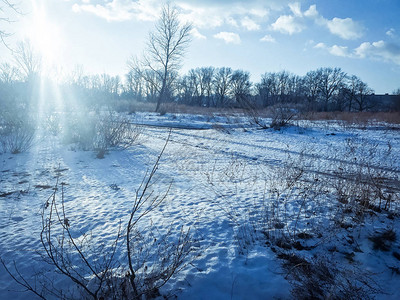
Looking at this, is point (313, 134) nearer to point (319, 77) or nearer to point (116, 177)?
point (116, 177)

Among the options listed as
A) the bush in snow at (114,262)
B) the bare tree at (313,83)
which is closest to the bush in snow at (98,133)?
the bush in snow at (114,262)

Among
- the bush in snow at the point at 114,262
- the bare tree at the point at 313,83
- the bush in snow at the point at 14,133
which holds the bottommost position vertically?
the bush in snow at the point at 114,262

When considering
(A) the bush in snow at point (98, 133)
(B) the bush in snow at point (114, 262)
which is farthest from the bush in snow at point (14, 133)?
(B) the bush in snow at point (114, 262)

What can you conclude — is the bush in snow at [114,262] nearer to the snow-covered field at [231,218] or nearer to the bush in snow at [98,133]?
the snow-covered field at [231,218]

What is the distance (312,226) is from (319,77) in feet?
218

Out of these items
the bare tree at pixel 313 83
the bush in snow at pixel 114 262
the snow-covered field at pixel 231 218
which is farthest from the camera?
the bare tree at pixel 313 83

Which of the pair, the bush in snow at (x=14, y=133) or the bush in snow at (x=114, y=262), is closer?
the bush in snow at (x=114, y=262)

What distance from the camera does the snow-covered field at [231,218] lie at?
2.02 m

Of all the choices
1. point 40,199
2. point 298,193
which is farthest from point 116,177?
point 298,193

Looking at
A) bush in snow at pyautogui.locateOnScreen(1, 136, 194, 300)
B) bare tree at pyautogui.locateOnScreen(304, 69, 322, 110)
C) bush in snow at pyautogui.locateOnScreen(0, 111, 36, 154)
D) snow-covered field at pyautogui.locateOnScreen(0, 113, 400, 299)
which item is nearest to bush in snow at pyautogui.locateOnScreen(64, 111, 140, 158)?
snow-covered field at pyautogui.locateOnScreen(0, 113, 400, 299)

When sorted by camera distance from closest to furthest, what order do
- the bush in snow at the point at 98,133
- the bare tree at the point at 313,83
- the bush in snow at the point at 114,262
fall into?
1. the bush in snow at the point at 114,262
2. the bush in snow at the point at 98,133
3. the bare tree at the point at 313,83

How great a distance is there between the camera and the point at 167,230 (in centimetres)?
284

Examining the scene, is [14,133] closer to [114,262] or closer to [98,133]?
[98,133]

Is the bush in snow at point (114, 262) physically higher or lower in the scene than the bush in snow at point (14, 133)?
lower
